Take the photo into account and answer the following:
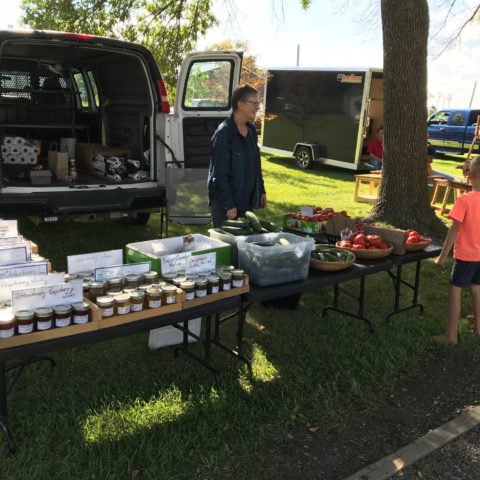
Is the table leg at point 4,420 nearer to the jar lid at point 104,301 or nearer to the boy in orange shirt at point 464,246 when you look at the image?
the jar lid at point 104,301

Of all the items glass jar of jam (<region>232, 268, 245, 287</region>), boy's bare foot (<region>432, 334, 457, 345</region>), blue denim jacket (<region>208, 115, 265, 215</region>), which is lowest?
boy's bare foot (<region>432, 334, 457, 345</region>)

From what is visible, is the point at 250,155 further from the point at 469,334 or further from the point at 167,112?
the point at 469,334

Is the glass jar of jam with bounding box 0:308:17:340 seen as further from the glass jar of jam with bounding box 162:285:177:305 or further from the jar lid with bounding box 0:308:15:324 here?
the glass jar of jam with bounding box 162:285:177:305

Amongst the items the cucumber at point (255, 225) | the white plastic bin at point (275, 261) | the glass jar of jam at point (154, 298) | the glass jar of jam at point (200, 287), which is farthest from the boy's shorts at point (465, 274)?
the glass jar of jam at point (154, 298)

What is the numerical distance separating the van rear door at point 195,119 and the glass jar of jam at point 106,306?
3.14m

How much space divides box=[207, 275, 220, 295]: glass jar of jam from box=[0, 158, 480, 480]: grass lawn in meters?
0.70

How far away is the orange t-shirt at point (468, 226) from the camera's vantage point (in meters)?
3.65

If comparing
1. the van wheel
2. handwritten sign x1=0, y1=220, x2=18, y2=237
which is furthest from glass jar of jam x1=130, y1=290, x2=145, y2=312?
the van wheel

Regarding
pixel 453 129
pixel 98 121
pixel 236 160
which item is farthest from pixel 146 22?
pixel 453 129

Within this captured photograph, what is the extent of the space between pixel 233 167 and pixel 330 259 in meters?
1.11

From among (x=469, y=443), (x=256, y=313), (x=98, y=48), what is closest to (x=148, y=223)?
(x=98, y=48)

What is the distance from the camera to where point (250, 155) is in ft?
13.3

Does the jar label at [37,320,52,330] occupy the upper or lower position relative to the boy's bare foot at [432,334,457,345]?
upper

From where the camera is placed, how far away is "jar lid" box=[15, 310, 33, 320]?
2.17 m
